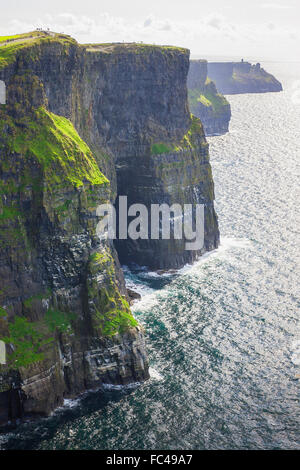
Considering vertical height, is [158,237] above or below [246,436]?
above

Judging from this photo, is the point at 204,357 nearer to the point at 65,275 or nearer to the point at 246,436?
the point at 246,436

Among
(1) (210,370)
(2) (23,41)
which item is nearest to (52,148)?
(2) (23,41)

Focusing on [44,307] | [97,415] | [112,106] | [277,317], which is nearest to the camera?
[97,415]

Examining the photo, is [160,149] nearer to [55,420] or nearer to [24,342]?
[24,342]

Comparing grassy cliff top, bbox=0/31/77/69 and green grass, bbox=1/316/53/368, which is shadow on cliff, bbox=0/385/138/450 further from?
grassy cliff top, bbox=0/31/77/69

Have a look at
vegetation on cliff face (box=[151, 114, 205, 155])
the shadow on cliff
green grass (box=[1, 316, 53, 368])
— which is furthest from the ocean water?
vegetation on cliff face (box=[151, 114, 205, 155])

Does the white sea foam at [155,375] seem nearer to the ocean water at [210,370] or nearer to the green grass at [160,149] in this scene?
the ocean water at [210,370]

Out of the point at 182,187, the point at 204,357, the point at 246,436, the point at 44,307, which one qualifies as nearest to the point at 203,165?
the point at 182,187
